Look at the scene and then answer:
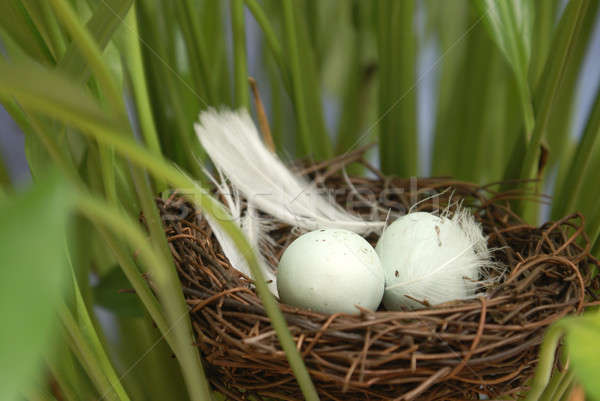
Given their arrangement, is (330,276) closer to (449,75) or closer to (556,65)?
(556,65)

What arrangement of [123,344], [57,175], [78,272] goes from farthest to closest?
[123,344], [78,272], [57,175]

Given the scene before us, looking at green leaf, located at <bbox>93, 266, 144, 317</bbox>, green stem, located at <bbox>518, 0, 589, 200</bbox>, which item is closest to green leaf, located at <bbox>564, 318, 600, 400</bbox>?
green stem, located at <bbox>518, 0, 589, 200</bbox>

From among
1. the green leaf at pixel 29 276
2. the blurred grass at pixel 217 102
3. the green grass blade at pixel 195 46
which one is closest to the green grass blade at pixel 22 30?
the blurred grass at pixel 217 102

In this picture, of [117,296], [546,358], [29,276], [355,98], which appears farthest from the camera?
[355,98]

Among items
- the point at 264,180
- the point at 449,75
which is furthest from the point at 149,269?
the point at 449,75

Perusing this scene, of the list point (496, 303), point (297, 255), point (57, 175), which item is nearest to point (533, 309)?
point (496, 303)

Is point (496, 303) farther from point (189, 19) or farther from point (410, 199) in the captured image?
point (189, 19)
